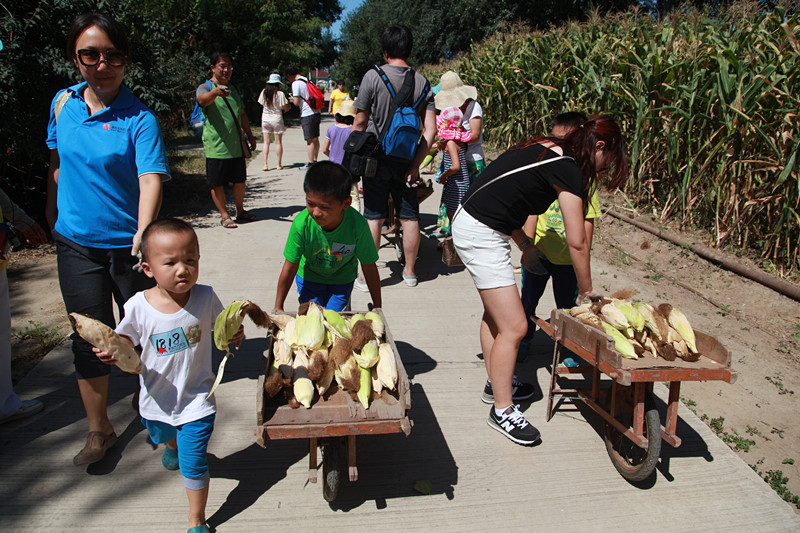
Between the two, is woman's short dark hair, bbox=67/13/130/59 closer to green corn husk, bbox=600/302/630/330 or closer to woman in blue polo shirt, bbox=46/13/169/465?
woman in blue polo shirt, bbox=46/13/169/465

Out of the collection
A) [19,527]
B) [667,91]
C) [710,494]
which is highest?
[667,91]

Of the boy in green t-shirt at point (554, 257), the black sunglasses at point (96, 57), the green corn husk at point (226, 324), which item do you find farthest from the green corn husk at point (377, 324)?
the black sunglasses at point (96, 57)

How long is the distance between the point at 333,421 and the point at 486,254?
1303 mm

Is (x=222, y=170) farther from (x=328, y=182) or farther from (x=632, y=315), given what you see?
(x=632, y=315)

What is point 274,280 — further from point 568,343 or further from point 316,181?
point 568,343

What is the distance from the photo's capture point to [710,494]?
286cm

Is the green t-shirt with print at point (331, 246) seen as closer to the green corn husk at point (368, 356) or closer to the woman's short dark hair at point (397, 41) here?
the green corn husk at point (368, 356)

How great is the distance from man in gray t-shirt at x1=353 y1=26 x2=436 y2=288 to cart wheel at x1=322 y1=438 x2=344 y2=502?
280 centimetres

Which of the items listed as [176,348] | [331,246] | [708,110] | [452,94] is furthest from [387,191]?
[708,110]

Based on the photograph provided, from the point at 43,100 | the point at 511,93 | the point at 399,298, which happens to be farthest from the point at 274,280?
the point at 511,93

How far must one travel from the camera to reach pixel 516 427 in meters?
3.17

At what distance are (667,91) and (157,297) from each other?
6.73 m

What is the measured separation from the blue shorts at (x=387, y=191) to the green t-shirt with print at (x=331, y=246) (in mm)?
1677

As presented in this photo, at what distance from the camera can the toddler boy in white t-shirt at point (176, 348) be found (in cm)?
233
